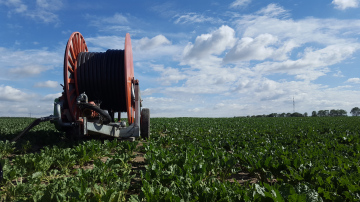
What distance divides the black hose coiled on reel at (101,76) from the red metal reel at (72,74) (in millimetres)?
141

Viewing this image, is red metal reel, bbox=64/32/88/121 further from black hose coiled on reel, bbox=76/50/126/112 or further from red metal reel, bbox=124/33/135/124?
red metal reel, bbox=124/33/135/124

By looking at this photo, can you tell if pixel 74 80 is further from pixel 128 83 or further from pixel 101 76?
pixel 128 83

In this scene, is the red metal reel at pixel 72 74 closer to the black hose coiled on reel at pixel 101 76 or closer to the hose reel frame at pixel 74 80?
the hose reel frame at pixel 74 80

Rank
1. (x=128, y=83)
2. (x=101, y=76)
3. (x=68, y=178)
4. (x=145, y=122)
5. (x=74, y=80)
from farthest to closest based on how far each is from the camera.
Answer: (x=145, y=122)
(x=101, y=76)
(x=74, y=80)
(x=128, y=83)
(x=68, y=178)

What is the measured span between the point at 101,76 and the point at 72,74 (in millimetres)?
834

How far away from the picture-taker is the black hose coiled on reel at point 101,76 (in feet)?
26.0

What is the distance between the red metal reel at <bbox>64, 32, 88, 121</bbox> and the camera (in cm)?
732

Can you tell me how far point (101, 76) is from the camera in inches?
316

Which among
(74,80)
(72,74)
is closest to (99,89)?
(74,80)

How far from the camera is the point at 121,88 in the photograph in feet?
26.8

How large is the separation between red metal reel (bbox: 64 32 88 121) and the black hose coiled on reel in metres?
0.14

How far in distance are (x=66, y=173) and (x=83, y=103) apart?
2667 millimetres

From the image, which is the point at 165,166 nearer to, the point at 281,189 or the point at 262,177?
the point at 262,177

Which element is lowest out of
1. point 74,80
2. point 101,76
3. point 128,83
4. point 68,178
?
point 68,178
